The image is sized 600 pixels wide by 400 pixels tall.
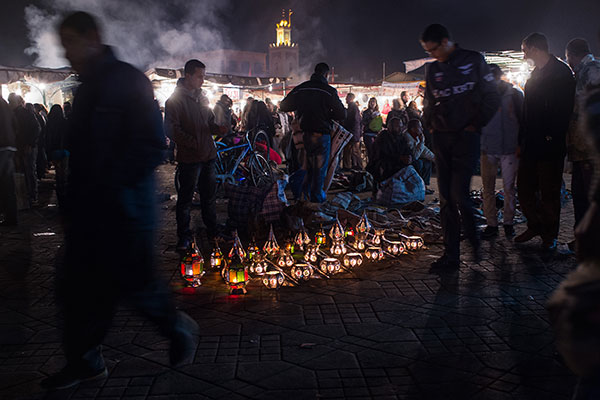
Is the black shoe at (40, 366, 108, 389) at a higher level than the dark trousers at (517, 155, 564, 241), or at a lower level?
lower

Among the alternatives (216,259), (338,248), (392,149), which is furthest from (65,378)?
(392,149)

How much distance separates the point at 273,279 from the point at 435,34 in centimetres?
258

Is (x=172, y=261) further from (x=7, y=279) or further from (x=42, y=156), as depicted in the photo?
(x=42, y=156)

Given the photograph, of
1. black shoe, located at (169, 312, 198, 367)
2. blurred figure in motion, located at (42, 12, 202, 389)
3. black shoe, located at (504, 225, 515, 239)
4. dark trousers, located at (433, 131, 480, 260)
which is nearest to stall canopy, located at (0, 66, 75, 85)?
black shoe, located at (504, 225, 515, 239)

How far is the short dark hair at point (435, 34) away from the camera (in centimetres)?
457

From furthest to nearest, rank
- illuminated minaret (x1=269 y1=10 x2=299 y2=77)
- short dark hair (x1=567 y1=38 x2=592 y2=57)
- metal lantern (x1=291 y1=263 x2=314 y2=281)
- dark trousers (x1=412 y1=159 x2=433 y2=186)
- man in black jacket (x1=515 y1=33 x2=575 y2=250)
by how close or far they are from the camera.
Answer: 1. illuminated minaret (x1=269 y1=10 x2=299 y2=77)
2. dark trousers (x1=412 y1=159 x2=433 y2=186)
3. short dark hair (x1=567 y1=38 x2=592 y2=57)
4. man in black jacket (x1=515 y1=33 x2=575 y2=250)
5. metal lantern (x1=291 y1=263 x2=314 y2=281)

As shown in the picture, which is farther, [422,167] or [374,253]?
[422,167]

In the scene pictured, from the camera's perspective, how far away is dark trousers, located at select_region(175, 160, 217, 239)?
233 inches

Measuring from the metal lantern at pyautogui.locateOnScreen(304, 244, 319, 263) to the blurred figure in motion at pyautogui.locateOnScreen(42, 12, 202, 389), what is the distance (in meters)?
2.64

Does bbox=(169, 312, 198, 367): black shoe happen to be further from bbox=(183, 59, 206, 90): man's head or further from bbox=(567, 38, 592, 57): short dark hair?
bbox=(567, 38, 592, 57): short dark hair

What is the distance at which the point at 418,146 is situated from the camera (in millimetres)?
9836

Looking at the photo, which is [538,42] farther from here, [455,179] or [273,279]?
[273,279]

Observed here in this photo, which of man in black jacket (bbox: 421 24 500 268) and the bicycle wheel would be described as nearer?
man in black jacket (bbox: 421 24 500 268)

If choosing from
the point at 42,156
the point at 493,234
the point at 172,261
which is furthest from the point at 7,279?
the point at 42,156
